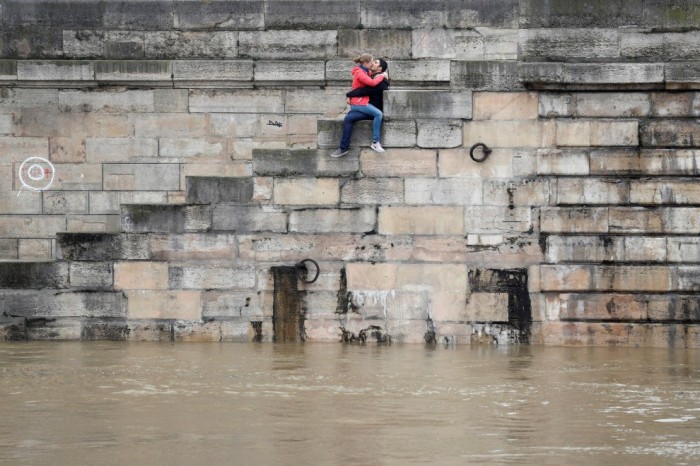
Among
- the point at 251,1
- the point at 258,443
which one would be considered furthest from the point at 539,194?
the point at 258,443

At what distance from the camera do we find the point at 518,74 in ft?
55.6

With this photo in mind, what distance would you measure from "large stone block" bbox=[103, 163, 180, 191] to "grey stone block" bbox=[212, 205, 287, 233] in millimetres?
2518

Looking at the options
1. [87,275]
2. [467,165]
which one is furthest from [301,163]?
[87,275]

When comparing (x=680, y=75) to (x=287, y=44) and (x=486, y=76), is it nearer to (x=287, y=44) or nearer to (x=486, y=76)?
(x=486, y=76)

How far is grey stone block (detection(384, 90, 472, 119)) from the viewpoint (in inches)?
667

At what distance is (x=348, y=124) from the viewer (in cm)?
1681

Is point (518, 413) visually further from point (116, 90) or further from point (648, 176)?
point (116, 90)

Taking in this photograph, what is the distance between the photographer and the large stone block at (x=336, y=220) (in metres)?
16.8

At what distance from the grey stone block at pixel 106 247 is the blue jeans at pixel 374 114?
3107mm

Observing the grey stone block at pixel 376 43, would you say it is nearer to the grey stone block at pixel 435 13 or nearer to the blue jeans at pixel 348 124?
the grey stone block at pixel 435 13

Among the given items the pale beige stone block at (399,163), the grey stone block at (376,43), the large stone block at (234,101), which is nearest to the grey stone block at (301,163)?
the pale beige stone block at (399,163)

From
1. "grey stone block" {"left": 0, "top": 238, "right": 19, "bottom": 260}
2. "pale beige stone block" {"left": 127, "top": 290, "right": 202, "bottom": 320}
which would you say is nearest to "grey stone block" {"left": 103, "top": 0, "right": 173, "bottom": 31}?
"grey stone block" {"left": 0, "top": 238, "right": 19, "bottom": 260}

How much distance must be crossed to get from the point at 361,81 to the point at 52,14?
4921 mm

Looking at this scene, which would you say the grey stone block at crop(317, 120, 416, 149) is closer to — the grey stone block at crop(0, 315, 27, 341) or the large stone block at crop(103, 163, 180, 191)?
the large stone block at crop(103, 163, 180, 191)
